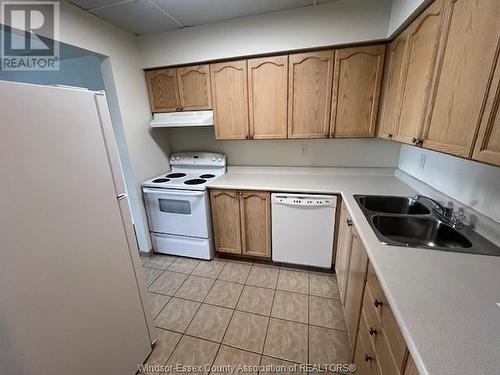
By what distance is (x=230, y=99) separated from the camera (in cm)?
225

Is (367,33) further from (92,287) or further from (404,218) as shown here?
(92,287)

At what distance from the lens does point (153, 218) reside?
2.51m

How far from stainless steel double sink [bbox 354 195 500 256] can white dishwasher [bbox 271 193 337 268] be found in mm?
375

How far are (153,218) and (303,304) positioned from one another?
180cm

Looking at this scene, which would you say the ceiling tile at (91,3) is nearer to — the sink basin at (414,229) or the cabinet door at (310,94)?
the cabinet door at (310,94)

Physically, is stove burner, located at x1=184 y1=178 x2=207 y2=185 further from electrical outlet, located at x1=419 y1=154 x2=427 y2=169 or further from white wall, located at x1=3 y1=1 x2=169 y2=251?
electrical outlet, located at x1=419 y1=154 x2=427 y2=169

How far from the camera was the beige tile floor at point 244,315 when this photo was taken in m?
1.50

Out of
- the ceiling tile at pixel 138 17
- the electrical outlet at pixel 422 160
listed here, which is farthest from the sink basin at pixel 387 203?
the ceiling tile at pixel 138 17

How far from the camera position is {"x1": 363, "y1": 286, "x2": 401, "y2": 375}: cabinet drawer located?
80 centimetres

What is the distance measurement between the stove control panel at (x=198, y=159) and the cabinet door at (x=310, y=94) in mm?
927

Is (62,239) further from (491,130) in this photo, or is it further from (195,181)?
(491,130)

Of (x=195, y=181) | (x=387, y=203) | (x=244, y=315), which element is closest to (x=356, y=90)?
→ (x=387, y=203)

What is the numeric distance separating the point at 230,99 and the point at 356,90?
1181 millimetres

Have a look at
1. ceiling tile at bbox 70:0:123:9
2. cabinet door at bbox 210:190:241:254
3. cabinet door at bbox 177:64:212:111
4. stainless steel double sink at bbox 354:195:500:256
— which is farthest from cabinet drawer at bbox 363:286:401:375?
ceiling tile at bbox 70:0:123:9
